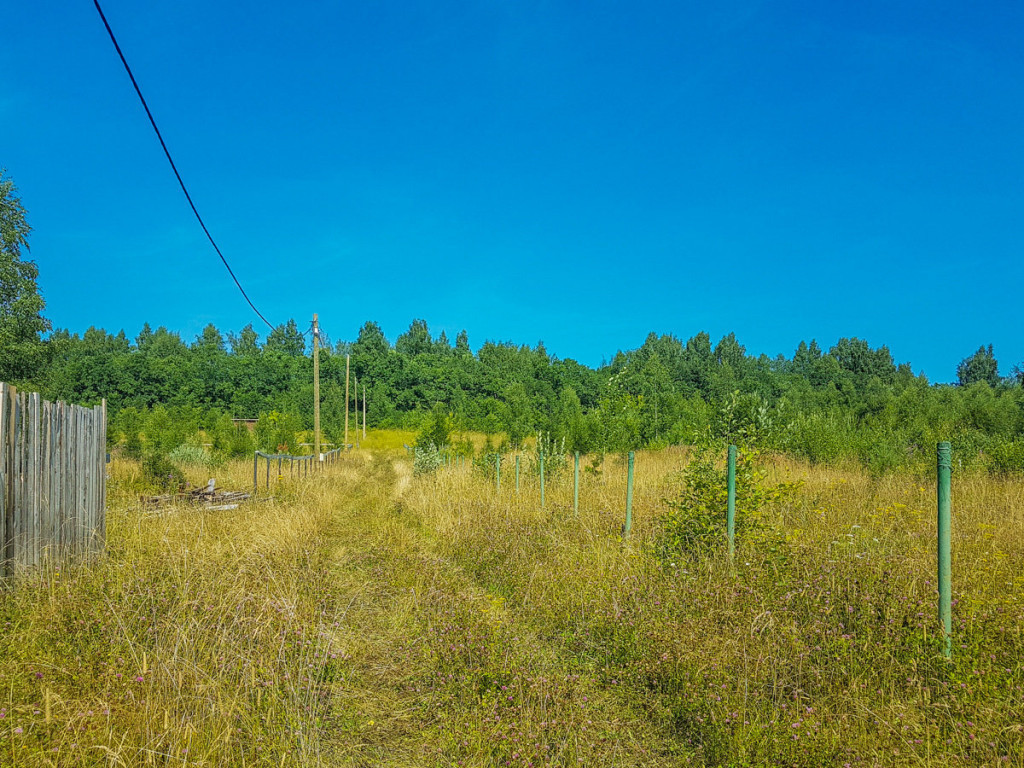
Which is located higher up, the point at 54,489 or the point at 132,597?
the point at 54,489

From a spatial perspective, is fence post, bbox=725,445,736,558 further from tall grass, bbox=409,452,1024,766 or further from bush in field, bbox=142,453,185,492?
bush in field, bbox=142,453,185,492

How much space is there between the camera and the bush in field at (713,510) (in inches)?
240

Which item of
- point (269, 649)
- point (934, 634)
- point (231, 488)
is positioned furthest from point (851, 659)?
point (231, 488)

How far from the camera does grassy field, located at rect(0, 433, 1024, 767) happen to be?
317cm

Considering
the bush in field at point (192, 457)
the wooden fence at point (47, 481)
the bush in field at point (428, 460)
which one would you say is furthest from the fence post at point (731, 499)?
the bush in field at point (192, 457)

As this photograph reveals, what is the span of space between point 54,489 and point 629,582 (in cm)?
551

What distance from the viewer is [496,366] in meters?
67.2

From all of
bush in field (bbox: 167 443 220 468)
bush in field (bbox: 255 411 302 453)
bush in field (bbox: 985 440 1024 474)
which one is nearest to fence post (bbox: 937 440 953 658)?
bush in field (bbox: 985 440 1024 474)

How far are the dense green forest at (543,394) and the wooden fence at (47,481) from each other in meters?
6.96

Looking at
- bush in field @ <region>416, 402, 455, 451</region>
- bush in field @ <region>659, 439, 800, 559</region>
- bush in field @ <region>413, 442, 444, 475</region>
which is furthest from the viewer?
bush in field @ <region>416, 402, 455, 451</region>

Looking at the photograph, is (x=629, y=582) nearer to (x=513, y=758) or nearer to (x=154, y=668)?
(x=513, y=758)

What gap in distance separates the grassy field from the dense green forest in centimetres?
277

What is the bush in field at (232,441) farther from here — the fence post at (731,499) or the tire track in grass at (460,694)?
the fence post at (731,499)

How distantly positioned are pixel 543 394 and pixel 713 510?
38914mm
